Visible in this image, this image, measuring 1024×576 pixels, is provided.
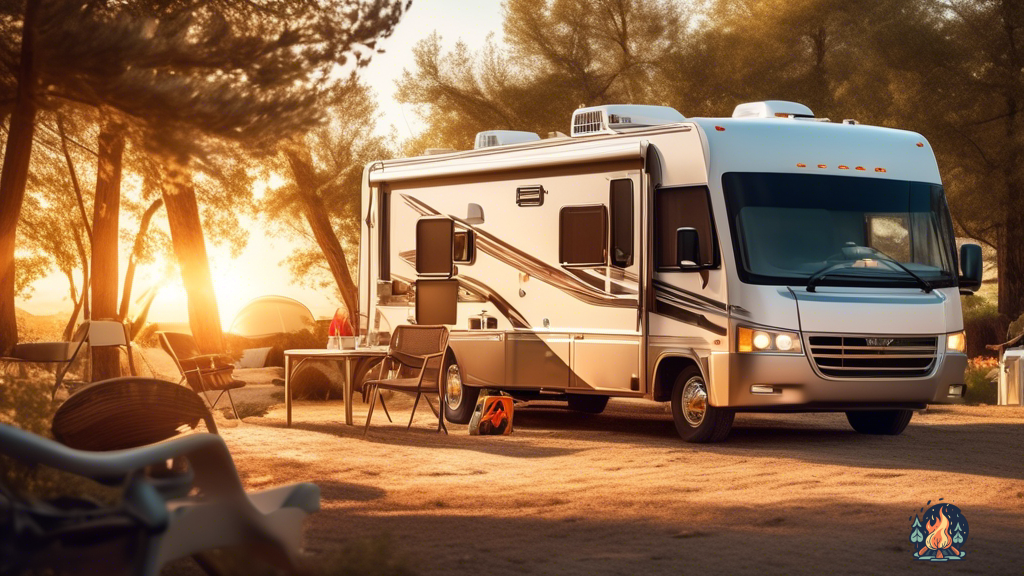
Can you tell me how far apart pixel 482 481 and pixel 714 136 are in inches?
153

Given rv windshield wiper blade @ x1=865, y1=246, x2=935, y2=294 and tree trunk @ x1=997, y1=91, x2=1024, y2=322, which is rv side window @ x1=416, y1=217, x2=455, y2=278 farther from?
tree trunk @ x1=997, y1=91, x2=1024, y2=322

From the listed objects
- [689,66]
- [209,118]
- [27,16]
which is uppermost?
[689,66]

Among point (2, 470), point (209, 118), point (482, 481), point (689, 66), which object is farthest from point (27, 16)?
point (689, 66)

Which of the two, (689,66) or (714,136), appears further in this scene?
(689,66)

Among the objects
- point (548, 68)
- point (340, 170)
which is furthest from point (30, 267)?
point (548, 68)

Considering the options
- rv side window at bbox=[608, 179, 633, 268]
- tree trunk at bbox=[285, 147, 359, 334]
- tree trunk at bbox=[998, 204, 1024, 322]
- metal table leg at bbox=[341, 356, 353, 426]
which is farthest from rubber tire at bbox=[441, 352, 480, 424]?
tree trunk at bbox=[998, 204, 1024, 322]

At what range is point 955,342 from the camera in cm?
1175

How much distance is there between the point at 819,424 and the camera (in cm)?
1412

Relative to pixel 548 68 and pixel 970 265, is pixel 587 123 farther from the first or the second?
pixel 548 68

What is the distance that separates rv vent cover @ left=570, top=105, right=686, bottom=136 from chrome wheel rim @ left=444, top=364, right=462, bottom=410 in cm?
271

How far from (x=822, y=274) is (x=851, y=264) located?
36 centimetres

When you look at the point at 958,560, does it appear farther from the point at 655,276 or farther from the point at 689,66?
the point at 689,66

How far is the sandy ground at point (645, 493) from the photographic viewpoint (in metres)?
6.30

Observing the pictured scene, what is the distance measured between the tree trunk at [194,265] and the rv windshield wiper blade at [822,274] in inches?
404
